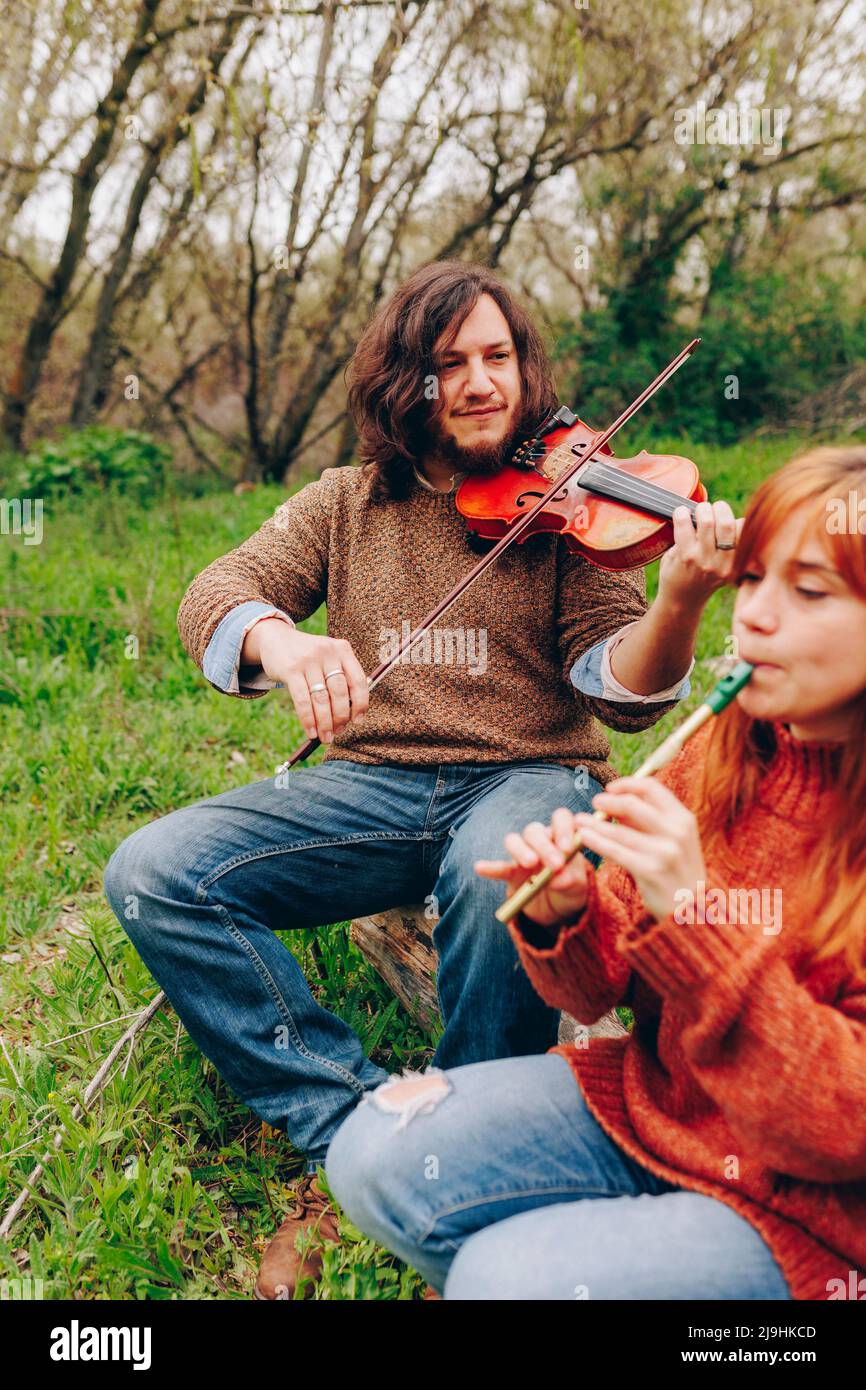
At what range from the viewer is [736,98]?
661 cm

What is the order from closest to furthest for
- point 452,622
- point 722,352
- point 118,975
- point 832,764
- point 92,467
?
1. point 832,764
2. point 452,622
3. point 118,975
4. point 92,467
5. point 722,352

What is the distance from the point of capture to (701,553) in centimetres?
160

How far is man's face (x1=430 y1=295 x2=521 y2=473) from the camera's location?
214 cm

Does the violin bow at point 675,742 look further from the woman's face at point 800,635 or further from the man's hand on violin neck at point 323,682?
the man's hand on violin neck at point 323,682

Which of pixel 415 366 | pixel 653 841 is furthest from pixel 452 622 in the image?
pixel 653 841

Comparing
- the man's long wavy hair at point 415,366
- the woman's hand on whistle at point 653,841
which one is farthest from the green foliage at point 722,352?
the woman's hand on whistle at point 653,841

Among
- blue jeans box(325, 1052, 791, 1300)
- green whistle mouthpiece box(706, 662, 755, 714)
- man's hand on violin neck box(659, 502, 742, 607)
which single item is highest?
man's hand on violin neck box(659, 502, 742, 607)

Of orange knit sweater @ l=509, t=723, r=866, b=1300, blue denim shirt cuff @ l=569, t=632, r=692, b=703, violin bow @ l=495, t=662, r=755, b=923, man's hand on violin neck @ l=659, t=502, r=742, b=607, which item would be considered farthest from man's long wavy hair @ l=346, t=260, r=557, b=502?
violin bow @ l=495, t=662, r=755, b=923

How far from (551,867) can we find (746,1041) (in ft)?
0.92

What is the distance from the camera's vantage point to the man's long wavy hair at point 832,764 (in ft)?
3.87

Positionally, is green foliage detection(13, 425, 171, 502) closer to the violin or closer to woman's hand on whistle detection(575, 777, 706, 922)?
the violin

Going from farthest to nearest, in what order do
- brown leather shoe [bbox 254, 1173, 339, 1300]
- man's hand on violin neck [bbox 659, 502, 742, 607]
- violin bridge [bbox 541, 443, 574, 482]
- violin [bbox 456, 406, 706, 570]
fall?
1. violin bridge [bbox 541, 443, 574, 482]
2. violin [bbox 456, 406, 706, 570]
3. brown leather shoe [bbox 254, 1173, 339, 1300]
4. man's hand on violin neck [bbox 659, 502, 742, 607]

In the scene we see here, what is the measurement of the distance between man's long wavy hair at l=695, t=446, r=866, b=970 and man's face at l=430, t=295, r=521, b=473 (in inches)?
37.5

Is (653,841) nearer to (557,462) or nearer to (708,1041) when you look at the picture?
(708,1041)
